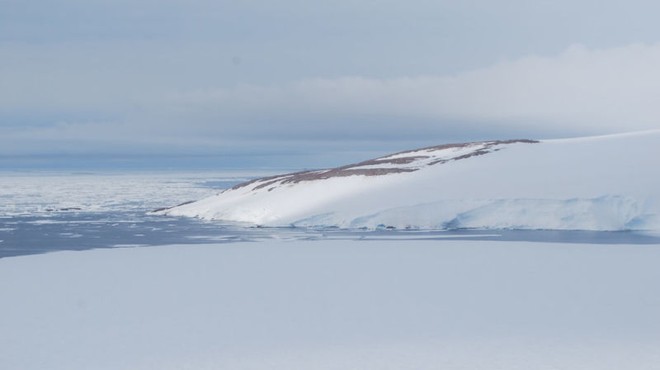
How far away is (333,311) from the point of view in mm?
10906

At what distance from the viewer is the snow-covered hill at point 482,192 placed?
26.3 m

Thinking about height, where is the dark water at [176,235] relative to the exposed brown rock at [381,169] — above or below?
below

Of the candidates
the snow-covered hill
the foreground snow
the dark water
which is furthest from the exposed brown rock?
the foreground snow

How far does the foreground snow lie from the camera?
837cm

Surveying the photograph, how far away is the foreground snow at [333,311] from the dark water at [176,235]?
3774 millimetres

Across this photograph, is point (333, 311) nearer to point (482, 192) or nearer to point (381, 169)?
point (482, 192)

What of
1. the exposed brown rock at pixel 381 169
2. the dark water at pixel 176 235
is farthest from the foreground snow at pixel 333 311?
the exposed brown rock at pixel 381 169

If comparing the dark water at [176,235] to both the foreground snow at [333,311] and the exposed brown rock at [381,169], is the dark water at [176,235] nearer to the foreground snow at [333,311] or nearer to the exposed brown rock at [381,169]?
the foreground snow at [333,311]

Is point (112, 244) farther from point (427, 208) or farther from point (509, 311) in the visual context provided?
point (509, 311)

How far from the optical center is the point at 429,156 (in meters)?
39.0

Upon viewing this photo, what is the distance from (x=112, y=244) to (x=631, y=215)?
16.2m

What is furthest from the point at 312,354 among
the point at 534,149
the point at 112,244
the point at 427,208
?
the point at 534,149

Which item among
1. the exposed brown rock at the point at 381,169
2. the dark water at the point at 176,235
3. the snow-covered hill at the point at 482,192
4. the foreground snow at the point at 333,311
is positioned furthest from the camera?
the exposed brown rock at the point at 381,169

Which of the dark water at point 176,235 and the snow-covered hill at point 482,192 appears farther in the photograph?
the snow-covered hill at point 482,192
